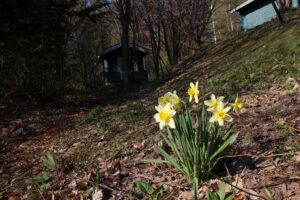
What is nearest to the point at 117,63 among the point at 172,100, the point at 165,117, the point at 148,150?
the point at 148,150

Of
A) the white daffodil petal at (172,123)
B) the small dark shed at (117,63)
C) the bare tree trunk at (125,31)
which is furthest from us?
the small dark shed at (117,63)

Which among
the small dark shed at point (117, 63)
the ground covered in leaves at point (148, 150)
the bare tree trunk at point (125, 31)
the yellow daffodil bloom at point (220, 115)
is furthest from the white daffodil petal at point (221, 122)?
the small dark shed at point (117, 63)

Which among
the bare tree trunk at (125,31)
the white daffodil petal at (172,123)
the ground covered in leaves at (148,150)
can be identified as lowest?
the ground covered in leaves at (148,150)

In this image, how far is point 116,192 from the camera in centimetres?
349

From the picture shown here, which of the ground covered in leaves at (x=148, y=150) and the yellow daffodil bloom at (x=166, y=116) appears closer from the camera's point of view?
the yellow daffodil bloom at (x=166, y=116)

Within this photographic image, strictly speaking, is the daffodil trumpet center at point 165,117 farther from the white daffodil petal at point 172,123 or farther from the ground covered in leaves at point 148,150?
the ground covered in leaves at point 148,150

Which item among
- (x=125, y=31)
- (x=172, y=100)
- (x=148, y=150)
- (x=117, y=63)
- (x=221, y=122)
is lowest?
(x=148, y=150)

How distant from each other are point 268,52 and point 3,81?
871 centimetres

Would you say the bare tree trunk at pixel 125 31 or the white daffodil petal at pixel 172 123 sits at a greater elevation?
the bare tree trunk at pixel 125 31

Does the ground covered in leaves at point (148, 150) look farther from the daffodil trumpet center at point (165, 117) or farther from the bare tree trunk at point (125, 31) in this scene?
the bare tree trunk at point (125, 31)

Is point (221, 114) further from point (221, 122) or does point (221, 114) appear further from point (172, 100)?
point (172, 100)

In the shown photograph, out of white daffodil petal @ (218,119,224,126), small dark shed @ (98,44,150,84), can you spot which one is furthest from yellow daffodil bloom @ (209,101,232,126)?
small dark shed @ (98,44,150,84)

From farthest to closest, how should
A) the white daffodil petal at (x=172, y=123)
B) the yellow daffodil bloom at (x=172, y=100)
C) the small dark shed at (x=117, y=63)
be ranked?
the small dark shed at (x=117, y=63) < the yellow daffodil bloom at (x=172, y=100) < the white daffodil petal at (x=172, y=123)

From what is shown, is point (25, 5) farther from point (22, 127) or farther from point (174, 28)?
point (174, 28)
